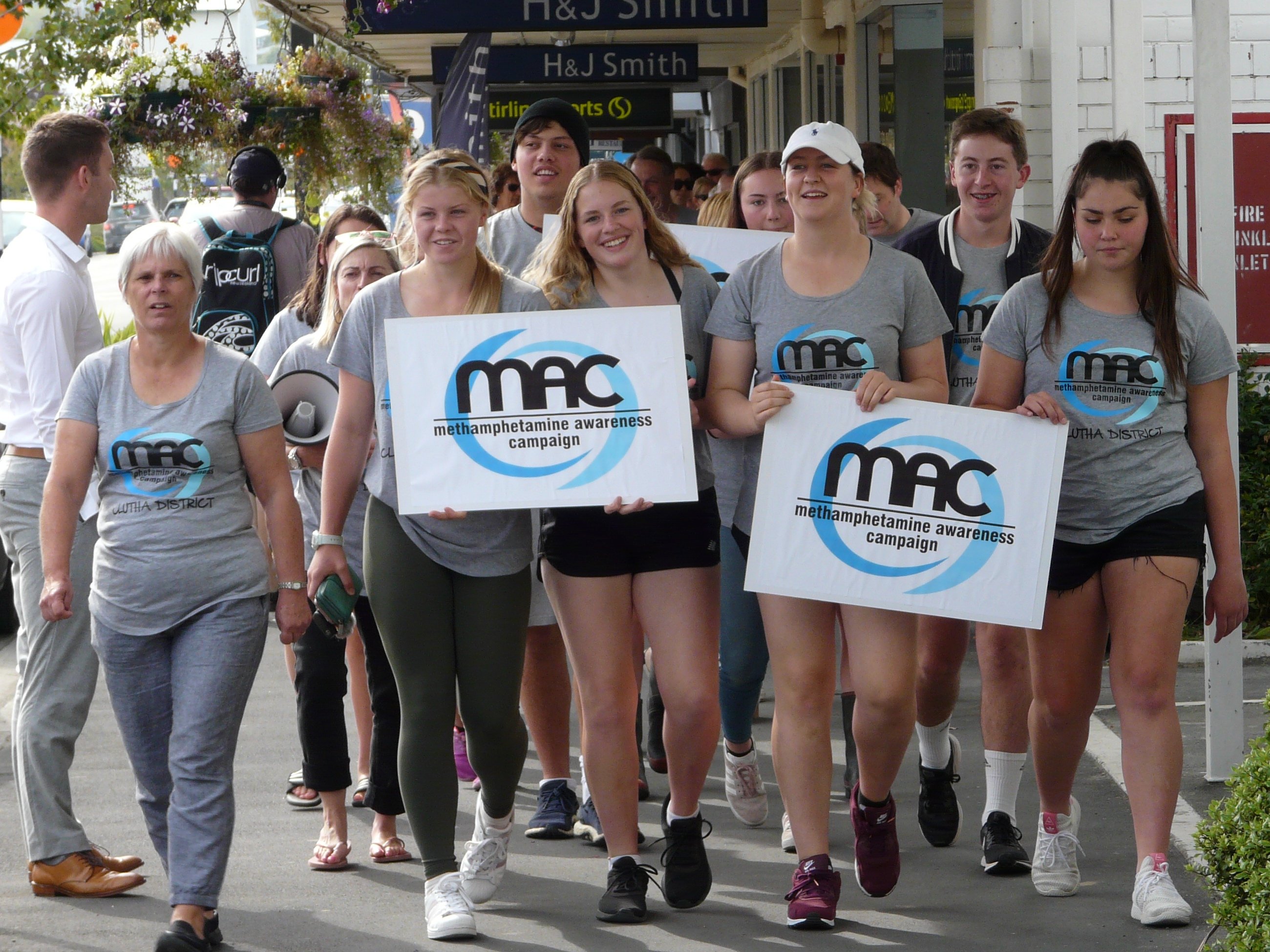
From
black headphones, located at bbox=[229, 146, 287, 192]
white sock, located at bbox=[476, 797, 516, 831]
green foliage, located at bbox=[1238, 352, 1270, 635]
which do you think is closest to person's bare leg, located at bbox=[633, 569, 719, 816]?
white sock, located at bbox=[476, 797, 516, 831]

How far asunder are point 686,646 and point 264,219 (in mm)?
3840

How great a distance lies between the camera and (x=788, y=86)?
1672cm

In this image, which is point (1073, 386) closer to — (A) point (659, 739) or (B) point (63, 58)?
(A) point (659, 739)

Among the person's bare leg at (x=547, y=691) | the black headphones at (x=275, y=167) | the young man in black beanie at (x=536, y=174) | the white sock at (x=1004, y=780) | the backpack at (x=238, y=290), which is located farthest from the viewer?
the black headphones at (x=275, y=167)

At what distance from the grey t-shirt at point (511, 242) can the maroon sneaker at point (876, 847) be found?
7.03 feet

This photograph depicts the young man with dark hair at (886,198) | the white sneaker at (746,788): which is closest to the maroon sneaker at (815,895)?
the white sneaker at (746,788)

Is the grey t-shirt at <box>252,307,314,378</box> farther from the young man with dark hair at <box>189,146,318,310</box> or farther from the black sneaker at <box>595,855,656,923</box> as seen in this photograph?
the black sneaker at <box>595,855,656,923</box>

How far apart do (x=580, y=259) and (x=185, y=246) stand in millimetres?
1101

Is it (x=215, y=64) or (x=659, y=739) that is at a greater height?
(x=215, y=64)

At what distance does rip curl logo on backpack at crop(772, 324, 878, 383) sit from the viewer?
4.68m

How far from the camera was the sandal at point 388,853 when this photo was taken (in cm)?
554

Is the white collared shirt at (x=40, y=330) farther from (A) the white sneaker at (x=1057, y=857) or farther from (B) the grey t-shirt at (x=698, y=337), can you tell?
(A) the white sneaker at (x=1057, y=857)

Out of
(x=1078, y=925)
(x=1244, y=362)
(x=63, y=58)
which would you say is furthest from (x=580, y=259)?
(x=63, y=58)

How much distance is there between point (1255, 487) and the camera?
28.2ft
